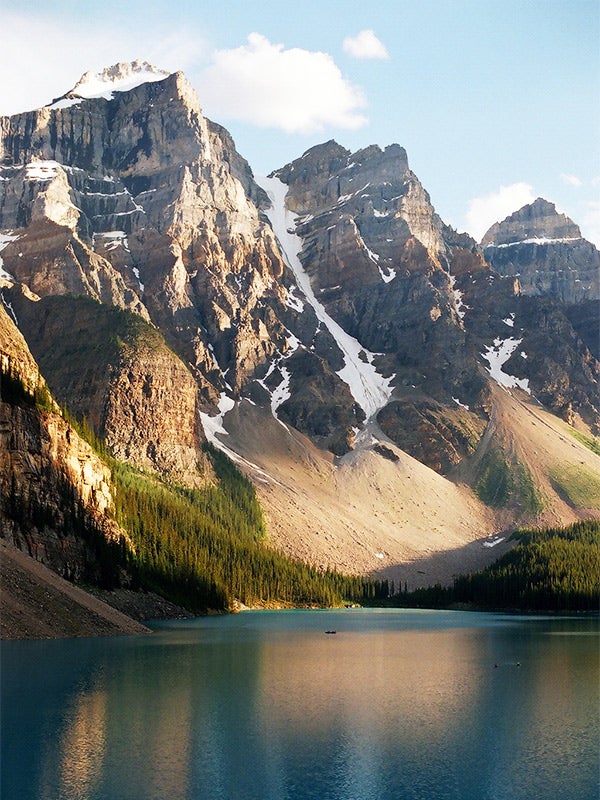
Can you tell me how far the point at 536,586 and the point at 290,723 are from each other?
141009 mm

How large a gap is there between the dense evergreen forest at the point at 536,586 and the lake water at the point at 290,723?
92.5 m

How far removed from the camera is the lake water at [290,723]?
3528cm

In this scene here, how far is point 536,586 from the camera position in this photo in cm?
17788

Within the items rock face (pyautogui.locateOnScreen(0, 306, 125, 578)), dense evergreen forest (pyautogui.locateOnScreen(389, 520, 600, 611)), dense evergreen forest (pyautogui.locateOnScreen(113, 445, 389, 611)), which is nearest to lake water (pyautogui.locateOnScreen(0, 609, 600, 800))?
rock face (pyautogui.locateOnScreen(0, 306, 125, 578))

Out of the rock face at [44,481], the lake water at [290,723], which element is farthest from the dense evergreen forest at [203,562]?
the lake water at [290,723]

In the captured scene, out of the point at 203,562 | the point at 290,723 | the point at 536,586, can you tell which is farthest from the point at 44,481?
the point at 536,586

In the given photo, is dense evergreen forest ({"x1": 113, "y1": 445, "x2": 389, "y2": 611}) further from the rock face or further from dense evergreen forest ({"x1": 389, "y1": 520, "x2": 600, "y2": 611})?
dense evergreen forest ({"x1": 389, "y1": 520, "x2": 600, "y2": 611})

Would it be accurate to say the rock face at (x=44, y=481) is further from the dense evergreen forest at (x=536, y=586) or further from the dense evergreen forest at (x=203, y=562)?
the dense evergreen forest at (x=536, y=586)

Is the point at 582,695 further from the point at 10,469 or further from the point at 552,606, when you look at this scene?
the point at 552,606

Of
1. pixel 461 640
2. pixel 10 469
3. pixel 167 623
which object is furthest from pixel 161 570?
pixel 461 640

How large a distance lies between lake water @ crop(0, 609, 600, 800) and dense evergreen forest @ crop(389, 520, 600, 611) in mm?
92454

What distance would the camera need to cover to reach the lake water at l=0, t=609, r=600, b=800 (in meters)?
35.3

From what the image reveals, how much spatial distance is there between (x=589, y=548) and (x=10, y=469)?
13185 centimetres

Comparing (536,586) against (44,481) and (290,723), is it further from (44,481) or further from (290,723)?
(290,723)
